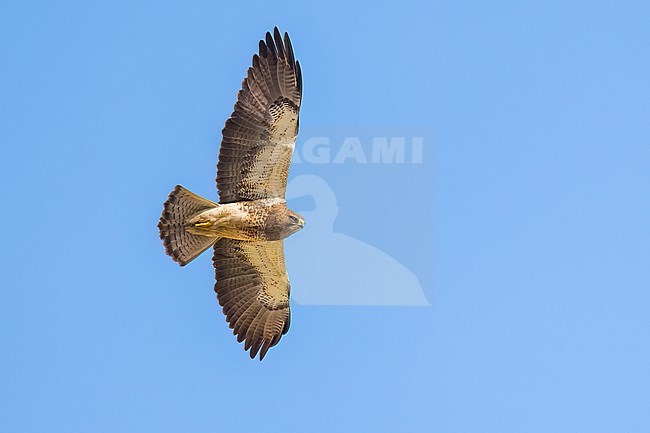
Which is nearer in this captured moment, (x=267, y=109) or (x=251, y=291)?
(x=267, y=109)

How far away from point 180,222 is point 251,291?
5.53ft

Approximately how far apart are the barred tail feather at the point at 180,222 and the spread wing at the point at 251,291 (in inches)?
30.3

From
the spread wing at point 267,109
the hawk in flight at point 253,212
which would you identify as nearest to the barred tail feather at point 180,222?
the hawk in flight at point 253,212

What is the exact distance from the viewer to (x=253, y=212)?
707 inches

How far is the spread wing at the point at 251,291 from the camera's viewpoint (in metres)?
18.7

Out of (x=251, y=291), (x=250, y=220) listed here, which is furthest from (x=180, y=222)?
(x=251, y=291)

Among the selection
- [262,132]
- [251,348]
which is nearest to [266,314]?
[251,348]

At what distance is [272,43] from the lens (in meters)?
17.5

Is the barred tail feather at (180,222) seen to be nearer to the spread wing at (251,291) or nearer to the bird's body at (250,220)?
the bird's body at (250,220)

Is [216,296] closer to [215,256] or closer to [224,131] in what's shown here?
[215,256]

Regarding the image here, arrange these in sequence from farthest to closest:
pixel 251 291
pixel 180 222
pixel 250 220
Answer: pixel 251 291
pixel 250 220
pixel 180 222

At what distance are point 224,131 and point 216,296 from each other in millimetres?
2590

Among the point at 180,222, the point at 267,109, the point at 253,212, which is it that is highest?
the point at 267,109

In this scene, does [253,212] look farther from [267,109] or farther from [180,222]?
[267,109]
